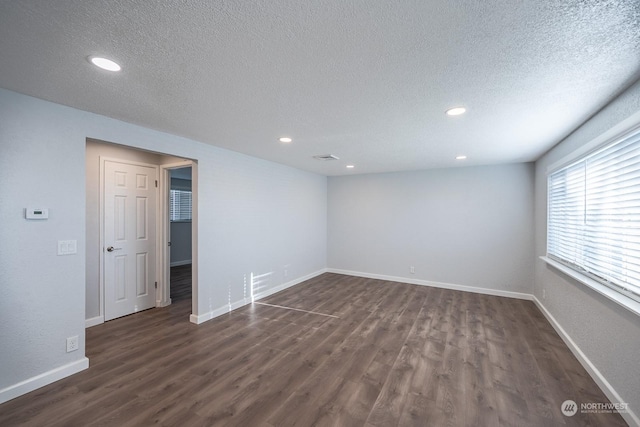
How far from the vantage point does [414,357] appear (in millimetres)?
2717

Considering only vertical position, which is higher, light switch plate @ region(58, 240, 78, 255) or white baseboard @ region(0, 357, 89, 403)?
light switch plate @ region(58, 240, 78, 255)

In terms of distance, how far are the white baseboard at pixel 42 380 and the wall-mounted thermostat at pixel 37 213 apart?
4.34 feet

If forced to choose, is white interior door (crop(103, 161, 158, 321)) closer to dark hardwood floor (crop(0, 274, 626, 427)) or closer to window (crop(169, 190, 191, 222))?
dark hardwood floor (crop(0, 274, 626, 427))

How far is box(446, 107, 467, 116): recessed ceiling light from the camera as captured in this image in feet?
7.51

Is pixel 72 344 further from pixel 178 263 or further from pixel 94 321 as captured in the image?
pixel 178 263

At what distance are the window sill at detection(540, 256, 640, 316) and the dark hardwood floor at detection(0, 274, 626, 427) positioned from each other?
32.8 inches

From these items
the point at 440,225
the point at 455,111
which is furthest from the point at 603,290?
the point at 440,225

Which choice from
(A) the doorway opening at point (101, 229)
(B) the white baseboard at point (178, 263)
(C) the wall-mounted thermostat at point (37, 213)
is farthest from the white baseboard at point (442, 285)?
(C) the wall-mounted thermostat at point (37, 213)

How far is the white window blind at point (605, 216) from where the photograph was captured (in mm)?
1917

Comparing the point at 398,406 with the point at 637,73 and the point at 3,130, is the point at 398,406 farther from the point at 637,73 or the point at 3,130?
the point at 3,130

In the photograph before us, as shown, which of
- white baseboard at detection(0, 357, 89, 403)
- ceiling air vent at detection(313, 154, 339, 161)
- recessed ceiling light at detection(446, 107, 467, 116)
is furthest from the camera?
ceiling air vent at detection(313, 154, 339, 161)

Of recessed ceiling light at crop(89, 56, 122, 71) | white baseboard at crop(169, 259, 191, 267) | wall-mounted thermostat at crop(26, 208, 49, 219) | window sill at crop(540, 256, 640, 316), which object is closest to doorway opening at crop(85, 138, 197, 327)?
wall-mounted thermostat at crop(26, 208, 49, 219)

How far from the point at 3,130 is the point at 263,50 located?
2.19 metres

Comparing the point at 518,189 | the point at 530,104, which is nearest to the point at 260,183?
the point at 530,104
